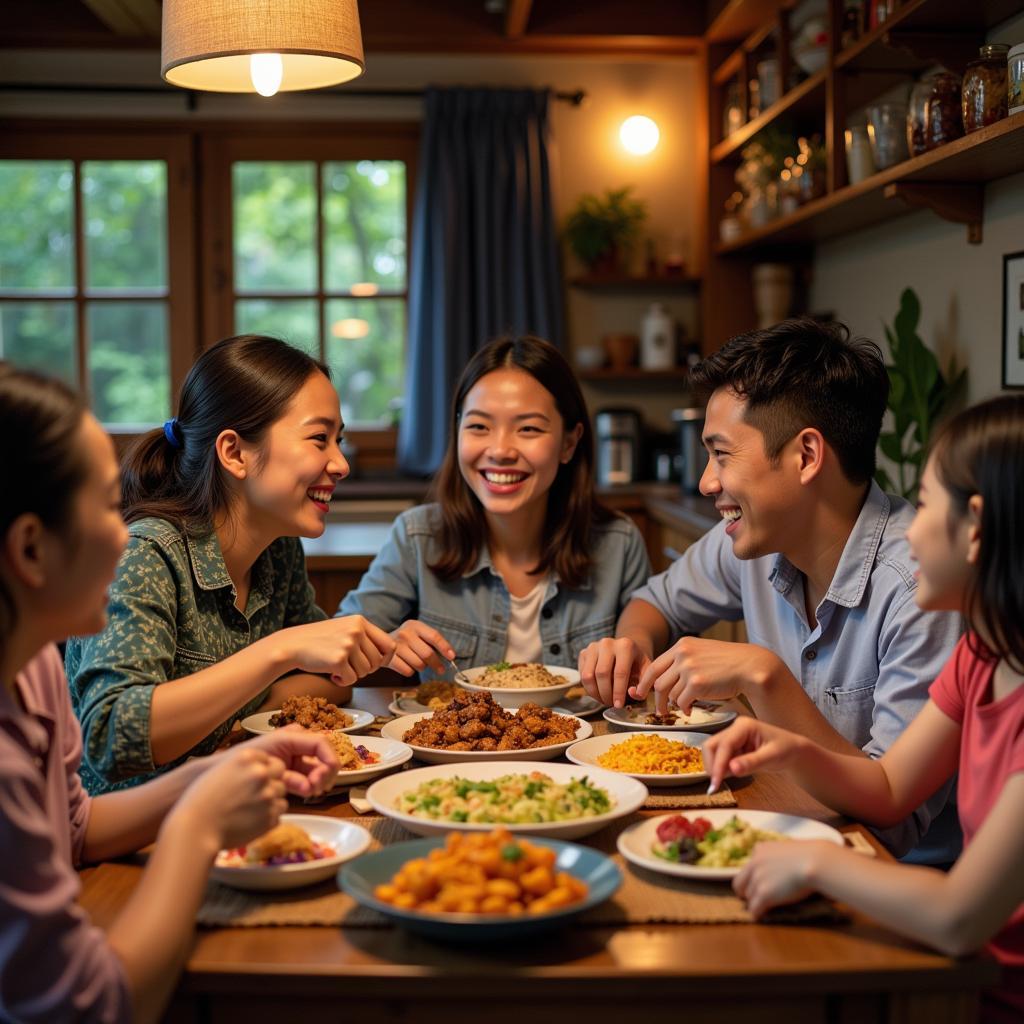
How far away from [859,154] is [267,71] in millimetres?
1948

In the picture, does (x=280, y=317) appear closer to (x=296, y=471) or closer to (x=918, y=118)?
(x=918, y=118)

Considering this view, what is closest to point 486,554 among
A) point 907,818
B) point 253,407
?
point 253,407

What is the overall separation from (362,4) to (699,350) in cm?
207

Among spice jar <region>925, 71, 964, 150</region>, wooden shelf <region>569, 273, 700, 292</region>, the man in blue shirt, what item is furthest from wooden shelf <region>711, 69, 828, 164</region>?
the man in blue shirt

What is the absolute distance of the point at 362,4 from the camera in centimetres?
517

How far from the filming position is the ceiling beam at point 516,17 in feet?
15.5

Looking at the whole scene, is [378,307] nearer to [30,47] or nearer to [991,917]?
[30,47]

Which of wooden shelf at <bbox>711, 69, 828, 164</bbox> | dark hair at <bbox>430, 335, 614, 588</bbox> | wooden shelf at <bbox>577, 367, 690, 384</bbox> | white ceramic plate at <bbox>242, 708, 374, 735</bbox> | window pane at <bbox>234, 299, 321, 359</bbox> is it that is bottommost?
white ceramic plate at <bbox>242, 708, 374, 735</bbox>

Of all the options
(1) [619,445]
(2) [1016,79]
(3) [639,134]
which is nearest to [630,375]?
(1) [619,445]

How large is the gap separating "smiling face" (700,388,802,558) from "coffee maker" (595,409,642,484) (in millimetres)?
3322

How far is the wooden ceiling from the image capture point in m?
5.14

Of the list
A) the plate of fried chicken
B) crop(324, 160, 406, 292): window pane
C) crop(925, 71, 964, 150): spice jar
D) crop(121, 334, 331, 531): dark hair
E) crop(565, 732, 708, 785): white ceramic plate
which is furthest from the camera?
crop(324, 160, 406, 292): window pane

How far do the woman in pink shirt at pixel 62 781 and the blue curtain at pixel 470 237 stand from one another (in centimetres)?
404

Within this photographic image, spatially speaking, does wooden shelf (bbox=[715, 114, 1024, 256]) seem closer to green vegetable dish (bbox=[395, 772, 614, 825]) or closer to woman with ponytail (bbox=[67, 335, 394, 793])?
woman with ponytail (bbox=[67, 335, 394, 793])
